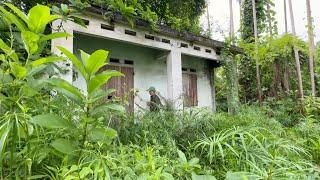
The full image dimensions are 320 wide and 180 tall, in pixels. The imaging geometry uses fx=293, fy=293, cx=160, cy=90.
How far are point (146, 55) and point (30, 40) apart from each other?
6634 millimetres

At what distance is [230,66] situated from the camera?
873 cm

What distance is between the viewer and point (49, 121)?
54.1 inches

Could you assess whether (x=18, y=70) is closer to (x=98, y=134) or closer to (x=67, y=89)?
(x=67, y=89)

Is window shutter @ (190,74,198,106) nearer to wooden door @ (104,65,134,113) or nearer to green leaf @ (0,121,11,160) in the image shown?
wooden door @ (104,65,134,113)

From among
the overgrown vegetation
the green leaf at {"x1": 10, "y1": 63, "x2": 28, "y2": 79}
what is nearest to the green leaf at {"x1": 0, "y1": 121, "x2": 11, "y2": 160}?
the overgrown vegetation

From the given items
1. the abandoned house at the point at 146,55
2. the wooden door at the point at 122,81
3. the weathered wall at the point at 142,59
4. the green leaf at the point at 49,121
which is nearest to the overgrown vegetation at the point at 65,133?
the green leaf at the point at 49,121

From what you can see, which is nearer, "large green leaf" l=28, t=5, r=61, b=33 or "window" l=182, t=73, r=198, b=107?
"large green leaf" l=28, t=5, r=61, b=33

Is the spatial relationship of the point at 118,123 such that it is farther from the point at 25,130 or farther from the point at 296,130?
the point at 296,130

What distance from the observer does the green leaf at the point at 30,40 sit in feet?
4.54

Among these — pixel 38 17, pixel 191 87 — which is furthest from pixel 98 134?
pixel 191 87

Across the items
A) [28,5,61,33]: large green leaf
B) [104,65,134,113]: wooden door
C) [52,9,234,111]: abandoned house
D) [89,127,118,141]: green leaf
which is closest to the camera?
[28,5,61,33]: large green leaf

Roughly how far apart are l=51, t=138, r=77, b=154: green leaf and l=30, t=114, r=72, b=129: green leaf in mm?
109

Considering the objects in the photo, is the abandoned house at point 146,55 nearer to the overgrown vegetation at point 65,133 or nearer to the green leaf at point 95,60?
the overgrown vegetation at point 65,133

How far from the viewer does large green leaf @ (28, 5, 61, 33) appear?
1378 mm
